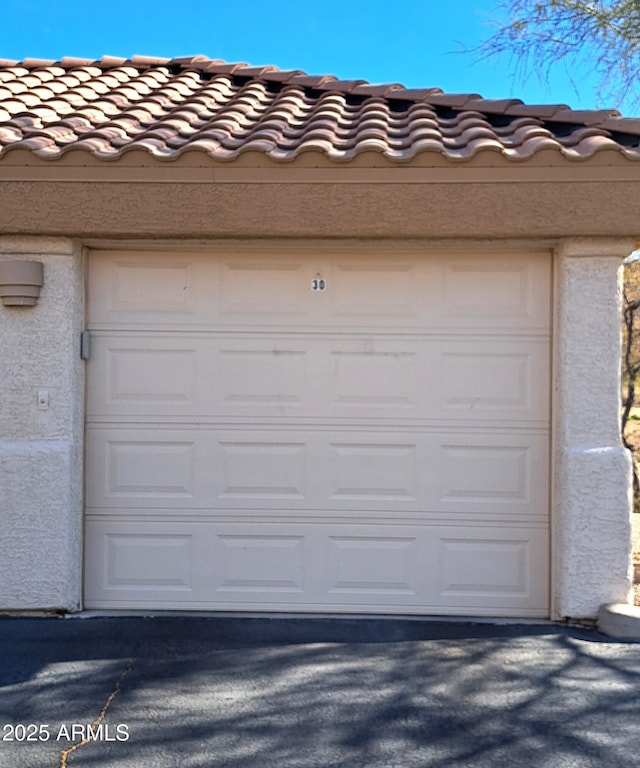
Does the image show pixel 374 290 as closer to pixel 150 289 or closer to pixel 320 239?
pixel 320 239

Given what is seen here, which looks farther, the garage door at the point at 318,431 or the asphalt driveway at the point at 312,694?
the garage door at the point at 318,431

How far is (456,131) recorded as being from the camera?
18.8ft

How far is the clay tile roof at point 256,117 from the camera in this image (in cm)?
521

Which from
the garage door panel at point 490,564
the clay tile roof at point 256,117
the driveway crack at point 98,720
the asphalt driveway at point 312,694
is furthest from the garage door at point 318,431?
the driveway crack at point 98,720

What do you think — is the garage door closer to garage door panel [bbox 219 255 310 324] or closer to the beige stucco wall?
garage door panel [bbox 219 255 310 324]

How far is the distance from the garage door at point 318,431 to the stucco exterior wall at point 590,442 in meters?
0.19

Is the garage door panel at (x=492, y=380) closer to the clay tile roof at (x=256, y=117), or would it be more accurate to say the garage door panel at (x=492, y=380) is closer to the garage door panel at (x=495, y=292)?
the garage door panel at (x=495, y=292)

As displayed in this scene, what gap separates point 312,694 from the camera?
13.9 ft

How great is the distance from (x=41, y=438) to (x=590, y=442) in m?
3.50

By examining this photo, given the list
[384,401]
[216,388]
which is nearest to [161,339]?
[216,388]

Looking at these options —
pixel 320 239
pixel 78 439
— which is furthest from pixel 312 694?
pixel 320 239

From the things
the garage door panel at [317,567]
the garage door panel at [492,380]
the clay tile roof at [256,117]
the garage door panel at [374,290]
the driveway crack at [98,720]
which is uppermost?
the clay tile roof at [256,117]

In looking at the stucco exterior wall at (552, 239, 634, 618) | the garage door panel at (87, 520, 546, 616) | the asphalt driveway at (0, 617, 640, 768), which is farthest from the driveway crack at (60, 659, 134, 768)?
the stucco exterior wall at (552, 239, 634, 618)

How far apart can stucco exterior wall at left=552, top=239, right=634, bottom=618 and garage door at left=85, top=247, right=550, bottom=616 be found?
192 mm
